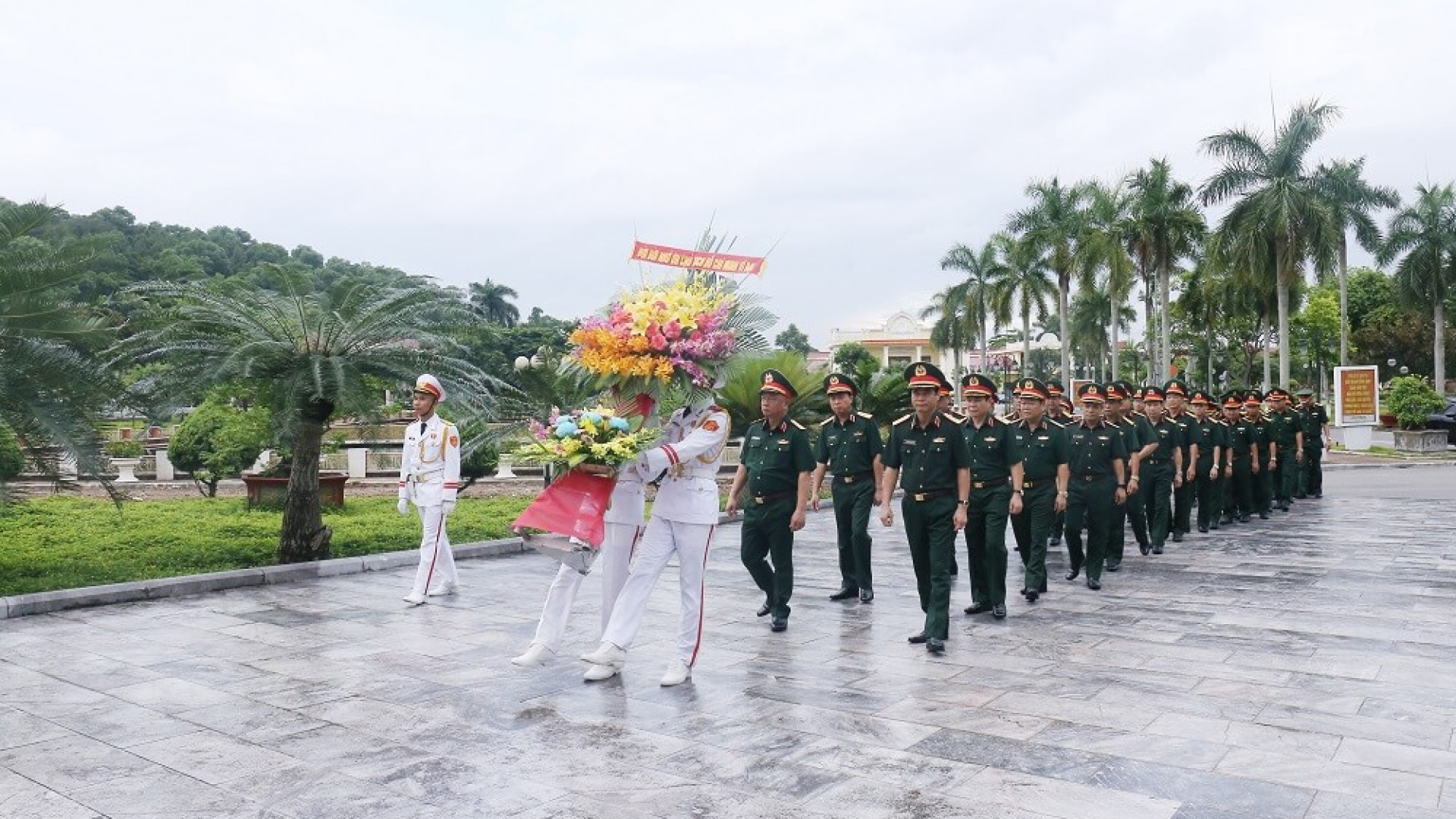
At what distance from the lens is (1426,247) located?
141 feet

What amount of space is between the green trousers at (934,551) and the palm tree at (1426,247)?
43.0 metres

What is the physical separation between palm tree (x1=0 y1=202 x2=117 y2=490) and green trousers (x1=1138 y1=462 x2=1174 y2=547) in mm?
10249

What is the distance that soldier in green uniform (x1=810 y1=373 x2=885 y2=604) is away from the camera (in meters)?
8.93

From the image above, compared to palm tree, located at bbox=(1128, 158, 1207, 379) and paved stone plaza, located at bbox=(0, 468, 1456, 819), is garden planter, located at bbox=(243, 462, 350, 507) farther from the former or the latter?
palm tree, located at bbox=(1128, 158, 1207, 379)

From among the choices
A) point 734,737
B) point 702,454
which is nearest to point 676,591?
point 702,454

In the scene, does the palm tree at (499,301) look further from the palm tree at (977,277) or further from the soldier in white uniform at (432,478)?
the soldier in white uniform at (432,478)

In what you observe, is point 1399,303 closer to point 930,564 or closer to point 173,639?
point 930,564

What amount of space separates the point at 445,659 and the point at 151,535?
6.89m

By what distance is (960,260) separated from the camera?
52.3 meters

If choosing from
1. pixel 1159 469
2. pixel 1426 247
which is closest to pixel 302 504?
pixel 1159 469

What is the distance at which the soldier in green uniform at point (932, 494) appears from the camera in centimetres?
693

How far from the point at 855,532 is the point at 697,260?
3323 millimetres

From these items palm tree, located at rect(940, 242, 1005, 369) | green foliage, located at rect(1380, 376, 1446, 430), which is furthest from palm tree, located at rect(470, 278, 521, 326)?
green foliage, located at rect(1380, 376, 1446, 430)

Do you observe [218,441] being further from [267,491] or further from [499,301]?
[499,301]
